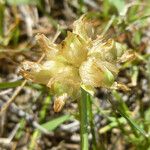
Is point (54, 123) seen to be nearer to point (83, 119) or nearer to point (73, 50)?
point (83, 119)

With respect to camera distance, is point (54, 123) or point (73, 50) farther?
point (54, 123)

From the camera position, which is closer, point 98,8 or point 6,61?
point 6,61

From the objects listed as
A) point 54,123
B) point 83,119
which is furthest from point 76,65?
point 54,123

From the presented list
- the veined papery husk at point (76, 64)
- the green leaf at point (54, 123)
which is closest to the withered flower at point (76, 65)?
the veined papery husk at point (76, 64)

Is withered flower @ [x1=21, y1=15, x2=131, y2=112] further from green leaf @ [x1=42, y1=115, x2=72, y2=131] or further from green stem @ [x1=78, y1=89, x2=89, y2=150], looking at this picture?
green leaf @ [x1=42, y1=115, x2=72, y2=131]

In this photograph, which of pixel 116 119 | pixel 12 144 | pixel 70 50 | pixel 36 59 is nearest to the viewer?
pixel 70 50

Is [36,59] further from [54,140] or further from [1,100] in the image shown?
[54,140]

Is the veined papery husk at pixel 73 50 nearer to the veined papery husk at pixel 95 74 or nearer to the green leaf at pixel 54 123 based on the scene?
the veined papery husk at pixel 95 74

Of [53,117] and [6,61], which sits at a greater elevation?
[6,61]

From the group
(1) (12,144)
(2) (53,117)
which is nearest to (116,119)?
(2) (53,117)
